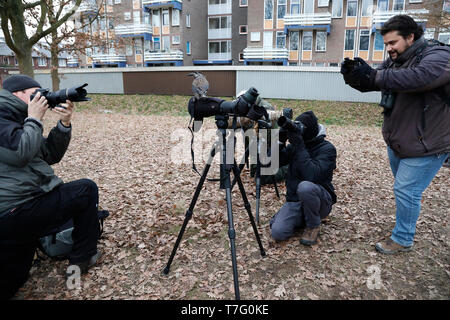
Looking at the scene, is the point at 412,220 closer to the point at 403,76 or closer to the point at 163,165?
the point at 403,76

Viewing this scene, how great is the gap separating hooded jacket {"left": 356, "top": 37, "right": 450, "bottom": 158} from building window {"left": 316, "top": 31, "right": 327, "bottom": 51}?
82.9ft

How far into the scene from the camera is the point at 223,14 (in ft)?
109

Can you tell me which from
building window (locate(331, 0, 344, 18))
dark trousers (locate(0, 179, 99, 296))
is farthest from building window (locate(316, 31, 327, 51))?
dark trousers (locate(0, 179, 99, 296))

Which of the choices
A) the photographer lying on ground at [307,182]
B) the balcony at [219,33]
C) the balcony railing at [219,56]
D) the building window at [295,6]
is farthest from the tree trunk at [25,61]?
the balcony at [219,33]

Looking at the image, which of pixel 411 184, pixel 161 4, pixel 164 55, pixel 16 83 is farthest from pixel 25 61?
pixel 161 4

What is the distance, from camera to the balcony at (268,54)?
26094 mm

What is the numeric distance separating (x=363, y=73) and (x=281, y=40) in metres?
26.6

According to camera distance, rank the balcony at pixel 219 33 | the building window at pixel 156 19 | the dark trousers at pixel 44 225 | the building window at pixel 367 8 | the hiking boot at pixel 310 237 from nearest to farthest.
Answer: the dark trousers at pixel 44 225, the hiking boot at pixel 310 237, the building window at pixel 367 8, the building window at pixel 156 19, the balcony at pixel 219 33

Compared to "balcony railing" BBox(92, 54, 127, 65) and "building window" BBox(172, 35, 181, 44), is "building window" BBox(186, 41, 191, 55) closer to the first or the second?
"building window" BBox(172, 35, 181, 44)

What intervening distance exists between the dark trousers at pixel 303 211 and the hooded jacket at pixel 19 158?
94.3 inches

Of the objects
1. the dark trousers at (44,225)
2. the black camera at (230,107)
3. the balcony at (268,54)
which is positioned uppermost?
the balcony at (268,54)

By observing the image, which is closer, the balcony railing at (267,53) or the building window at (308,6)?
the building window at (308,6)

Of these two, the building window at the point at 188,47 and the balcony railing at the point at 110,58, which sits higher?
the building window at the point at 188,47

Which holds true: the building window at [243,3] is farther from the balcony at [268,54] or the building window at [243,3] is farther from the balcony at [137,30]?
the balcony at [137,30]
